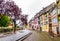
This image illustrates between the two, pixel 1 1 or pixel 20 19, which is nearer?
pixel 1 1

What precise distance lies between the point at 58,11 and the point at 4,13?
22.0m

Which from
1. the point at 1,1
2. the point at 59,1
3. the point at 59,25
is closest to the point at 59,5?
the point at 59,1

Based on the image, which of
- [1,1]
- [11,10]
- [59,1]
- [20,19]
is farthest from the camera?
[20,19]

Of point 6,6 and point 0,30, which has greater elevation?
point 6,6

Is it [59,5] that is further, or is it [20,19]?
[20,19]

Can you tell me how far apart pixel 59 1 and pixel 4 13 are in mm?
22442

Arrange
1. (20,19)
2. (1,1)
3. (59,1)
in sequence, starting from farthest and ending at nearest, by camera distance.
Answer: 1. (20,19)
2. (1,1)
3. (59,1)

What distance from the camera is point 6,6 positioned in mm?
62938

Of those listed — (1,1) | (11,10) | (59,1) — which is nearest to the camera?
(59,1)

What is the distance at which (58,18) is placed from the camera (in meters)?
46.8

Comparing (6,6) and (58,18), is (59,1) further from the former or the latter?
(6,6)

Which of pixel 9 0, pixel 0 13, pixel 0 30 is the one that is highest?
pixel 9 0

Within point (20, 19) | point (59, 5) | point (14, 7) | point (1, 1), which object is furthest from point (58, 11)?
point (20, 19)

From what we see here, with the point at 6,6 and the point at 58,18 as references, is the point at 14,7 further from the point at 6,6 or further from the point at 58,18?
the point at 58,18
